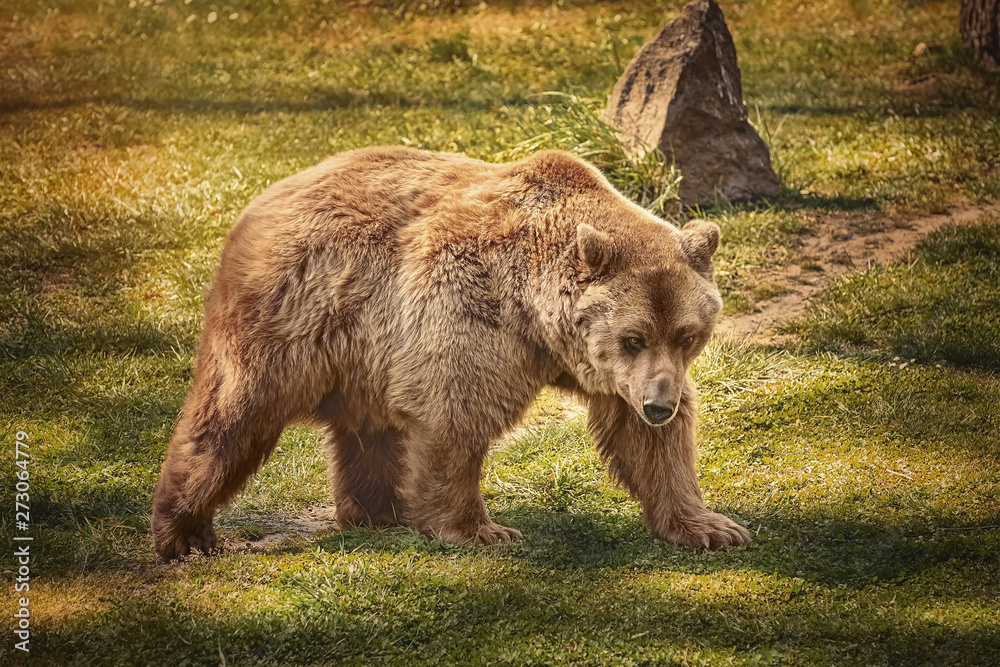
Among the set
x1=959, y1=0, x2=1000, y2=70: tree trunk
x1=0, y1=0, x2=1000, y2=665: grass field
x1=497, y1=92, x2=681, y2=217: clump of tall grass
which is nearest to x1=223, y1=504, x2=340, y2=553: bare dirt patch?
x1=0, y1=0, x2=1000, y2=665: grass field

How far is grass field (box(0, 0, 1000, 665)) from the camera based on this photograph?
4379 millimetres

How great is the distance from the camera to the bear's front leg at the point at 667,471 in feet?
16.4

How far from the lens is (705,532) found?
16.4 ft

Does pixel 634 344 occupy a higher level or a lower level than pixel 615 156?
lower

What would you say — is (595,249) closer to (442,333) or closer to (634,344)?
(634,344)

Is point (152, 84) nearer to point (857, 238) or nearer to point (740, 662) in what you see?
point (857, 238)

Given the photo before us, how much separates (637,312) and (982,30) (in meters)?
9.72

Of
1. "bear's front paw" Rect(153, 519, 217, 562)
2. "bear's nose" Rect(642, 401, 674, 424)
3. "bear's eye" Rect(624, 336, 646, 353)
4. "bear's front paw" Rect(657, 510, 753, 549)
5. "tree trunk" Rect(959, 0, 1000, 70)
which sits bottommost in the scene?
"bear's front paw" Rect(153, 519, 217, 562)

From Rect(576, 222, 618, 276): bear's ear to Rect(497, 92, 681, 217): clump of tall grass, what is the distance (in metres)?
4.04

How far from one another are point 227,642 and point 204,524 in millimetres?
968

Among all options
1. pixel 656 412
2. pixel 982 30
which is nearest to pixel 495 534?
pixel 656 412

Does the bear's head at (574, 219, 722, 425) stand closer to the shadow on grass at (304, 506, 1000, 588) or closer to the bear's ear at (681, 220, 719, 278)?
the bear's ear at (681, 220, 719, 278)

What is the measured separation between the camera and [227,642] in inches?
169

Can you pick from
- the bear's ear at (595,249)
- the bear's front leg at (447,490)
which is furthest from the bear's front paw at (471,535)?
the bear's ear at (595,249)
